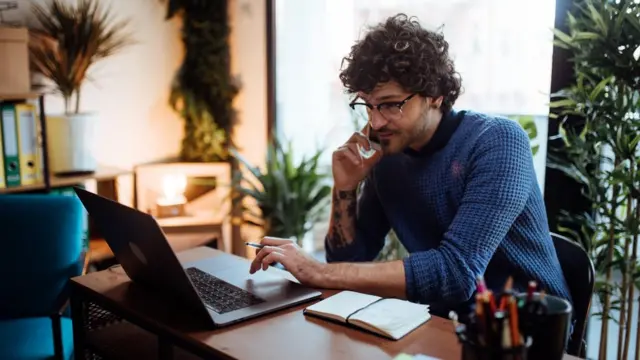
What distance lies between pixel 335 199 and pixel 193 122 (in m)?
2.00

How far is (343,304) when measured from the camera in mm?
1235

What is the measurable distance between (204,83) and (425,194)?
2.28m

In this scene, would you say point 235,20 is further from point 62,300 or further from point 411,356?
point 411,356

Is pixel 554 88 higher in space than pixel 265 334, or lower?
higher

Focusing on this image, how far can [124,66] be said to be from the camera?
336 cm

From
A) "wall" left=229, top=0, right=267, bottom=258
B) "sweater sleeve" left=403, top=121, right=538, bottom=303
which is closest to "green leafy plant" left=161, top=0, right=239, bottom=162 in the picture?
"wall" left=229, top=0, right=267, bottom=258

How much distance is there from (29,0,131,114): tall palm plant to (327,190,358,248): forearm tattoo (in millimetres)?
1727

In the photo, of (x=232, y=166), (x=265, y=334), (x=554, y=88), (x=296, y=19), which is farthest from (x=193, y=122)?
(x=265, y=334)

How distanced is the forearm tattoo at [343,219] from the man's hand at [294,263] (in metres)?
0.38

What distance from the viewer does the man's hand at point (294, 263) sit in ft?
4.48

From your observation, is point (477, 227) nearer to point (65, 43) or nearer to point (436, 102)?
point (436, 102)

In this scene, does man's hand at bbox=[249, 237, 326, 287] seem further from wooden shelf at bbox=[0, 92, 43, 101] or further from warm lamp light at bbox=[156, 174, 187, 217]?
warm lamp light at bbox=[156, 174, 187, 217]

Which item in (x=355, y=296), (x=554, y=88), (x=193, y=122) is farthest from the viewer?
(x=193, y=122)

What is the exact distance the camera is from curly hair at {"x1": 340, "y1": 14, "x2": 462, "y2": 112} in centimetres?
153
